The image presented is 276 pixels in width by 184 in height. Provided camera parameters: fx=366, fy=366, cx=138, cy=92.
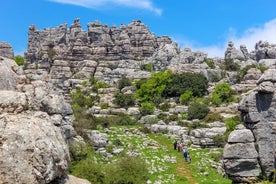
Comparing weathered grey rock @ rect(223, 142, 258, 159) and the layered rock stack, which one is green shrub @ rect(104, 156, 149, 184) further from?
the layered rock stack

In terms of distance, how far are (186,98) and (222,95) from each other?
5.37 m

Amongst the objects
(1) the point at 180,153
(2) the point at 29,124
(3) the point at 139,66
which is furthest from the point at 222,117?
(3) the point at 139,66

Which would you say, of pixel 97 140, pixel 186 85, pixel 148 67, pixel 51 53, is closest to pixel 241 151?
pixel 97 140

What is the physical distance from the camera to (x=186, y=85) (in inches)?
2361

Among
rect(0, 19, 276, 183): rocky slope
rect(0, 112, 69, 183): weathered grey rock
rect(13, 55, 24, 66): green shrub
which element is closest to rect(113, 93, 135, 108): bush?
rect(0, 19, 276, 183): rocky slope

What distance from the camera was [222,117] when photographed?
139ft

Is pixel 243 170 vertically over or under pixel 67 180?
under

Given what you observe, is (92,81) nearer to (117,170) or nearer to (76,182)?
(117,170)

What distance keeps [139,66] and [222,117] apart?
44.3 m

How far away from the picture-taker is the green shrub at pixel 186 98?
55.5 metres

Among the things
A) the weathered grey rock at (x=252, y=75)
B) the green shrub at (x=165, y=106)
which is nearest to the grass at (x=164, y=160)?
the green shrub at (x=165, y=106)

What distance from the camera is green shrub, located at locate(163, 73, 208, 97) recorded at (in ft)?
195

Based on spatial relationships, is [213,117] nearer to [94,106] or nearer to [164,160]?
[164,160]

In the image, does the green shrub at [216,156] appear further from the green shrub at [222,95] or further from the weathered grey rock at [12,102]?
the green shrub at [222,95]
